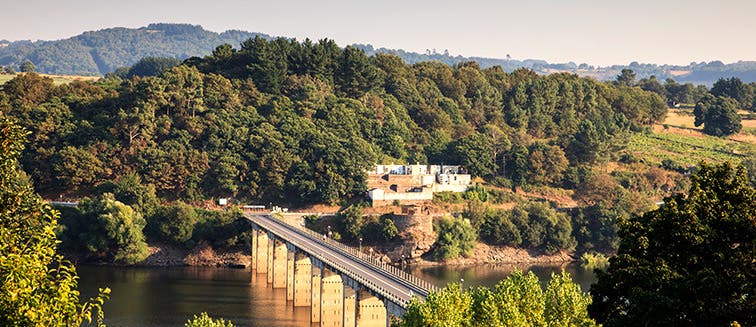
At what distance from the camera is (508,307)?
43.6 metres

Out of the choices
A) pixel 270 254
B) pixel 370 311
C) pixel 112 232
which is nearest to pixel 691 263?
pixel 370 311

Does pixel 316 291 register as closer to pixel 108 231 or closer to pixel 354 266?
pixel 354 266

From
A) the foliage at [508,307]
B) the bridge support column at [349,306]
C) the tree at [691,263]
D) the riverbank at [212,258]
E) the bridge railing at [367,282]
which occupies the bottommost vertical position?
the riverbank at [212,258]

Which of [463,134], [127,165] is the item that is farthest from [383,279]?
[463,134]

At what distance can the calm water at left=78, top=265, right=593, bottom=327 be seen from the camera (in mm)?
73375

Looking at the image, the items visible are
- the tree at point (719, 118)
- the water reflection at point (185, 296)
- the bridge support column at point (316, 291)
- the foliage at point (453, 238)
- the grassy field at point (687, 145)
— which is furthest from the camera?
the tree at point (719, 118)

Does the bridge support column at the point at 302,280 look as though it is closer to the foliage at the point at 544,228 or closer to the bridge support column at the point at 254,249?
the bridge support column at the point at 254,249

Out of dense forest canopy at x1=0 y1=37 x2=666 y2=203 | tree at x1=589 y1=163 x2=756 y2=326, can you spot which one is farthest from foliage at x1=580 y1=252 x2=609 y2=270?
tree at x1=589 y1=163 x2=756 y2=326

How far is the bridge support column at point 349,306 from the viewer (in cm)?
6881

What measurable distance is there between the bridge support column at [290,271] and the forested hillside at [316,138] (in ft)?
83.7

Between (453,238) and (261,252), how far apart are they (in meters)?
22.5

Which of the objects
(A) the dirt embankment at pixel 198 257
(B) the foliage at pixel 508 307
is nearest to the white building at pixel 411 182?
(A) the dirt embankment at pixel 198 257

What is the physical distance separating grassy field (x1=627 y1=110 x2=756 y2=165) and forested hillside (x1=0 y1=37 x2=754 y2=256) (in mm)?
3957

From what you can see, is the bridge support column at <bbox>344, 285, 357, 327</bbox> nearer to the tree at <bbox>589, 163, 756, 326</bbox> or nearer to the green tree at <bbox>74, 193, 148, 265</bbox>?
the tree at <bbox>589, 163, 756, 326</bbox>
